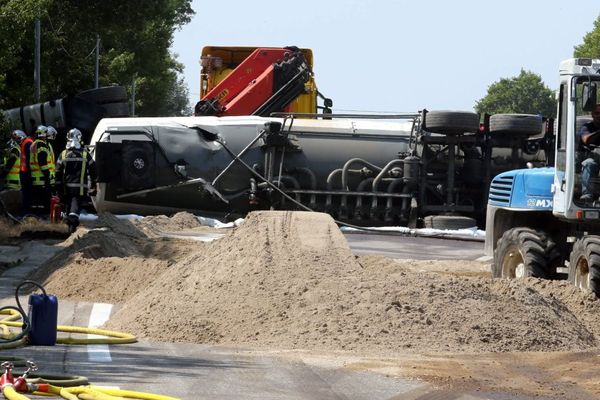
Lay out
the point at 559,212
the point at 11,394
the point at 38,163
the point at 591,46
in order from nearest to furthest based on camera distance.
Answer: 1. the point at 11,394
2. the point at 559,212
3. the point at 38,163
4. the point at 591,46

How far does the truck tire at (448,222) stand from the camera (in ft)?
90.6

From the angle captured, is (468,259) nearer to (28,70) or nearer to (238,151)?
(238,151)

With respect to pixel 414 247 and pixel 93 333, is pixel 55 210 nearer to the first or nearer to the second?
pixel 414 247

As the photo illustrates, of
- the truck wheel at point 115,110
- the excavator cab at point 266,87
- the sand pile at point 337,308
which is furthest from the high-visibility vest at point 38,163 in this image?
the sand pile at point 337,308

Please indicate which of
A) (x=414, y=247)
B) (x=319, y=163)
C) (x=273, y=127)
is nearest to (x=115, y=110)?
(x=273, y=127)

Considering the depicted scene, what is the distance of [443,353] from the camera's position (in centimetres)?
1221

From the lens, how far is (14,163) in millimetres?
29297

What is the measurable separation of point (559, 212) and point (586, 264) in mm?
890

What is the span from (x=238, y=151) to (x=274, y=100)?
14.4ft

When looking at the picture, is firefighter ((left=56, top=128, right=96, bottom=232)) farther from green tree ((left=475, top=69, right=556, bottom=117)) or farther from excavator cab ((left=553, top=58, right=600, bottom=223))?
green tree ((left=475, top=69, right=556, bottom=117))

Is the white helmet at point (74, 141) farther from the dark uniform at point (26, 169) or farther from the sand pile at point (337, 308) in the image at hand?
the sand pile at point (337, 308)

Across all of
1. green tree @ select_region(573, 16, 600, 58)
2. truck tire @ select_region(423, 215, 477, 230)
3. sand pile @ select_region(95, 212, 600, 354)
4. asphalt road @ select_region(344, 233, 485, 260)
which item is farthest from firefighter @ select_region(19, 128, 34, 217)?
green tree @ select_region(573, 16, 600, 58)

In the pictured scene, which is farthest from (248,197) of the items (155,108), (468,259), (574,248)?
(155,108)

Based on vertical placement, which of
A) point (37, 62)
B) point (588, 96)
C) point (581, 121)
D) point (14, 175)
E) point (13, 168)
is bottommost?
point (14, 175)
